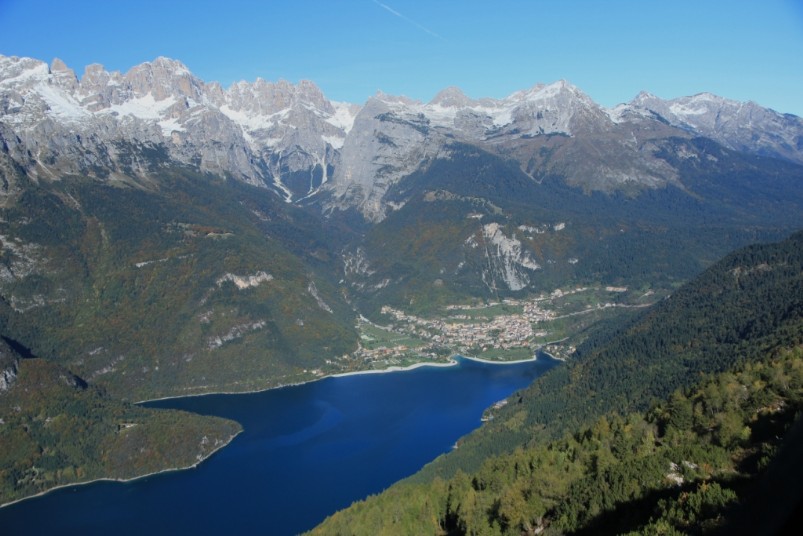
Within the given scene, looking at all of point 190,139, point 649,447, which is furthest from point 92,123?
point 649,447

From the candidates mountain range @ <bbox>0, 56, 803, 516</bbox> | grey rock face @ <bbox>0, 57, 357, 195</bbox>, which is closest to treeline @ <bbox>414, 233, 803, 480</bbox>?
mountain range @ <bbox>0, 56, 803, 516</bbox>

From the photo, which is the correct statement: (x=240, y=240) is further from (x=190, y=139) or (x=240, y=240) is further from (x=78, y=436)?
(x=190, y=139)

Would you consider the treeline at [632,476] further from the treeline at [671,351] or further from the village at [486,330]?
the village at [486,330]

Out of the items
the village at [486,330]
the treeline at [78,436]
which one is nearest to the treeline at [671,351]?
the village at [486,330]

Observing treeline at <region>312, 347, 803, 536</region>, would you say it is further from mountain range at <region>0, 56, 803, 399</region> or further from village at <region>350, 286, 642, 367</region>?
village at <region>350, 286, 642, 367</region>

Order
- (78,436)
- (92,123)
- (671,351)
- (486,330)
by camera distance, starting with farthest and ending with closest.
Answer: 1. (92,123)
2. (486,330)
3. (78,436)
4. (671,351)
